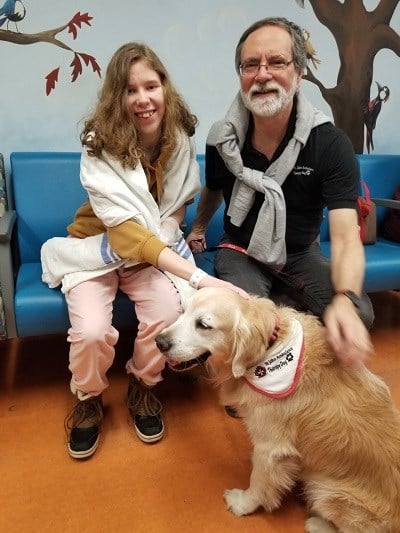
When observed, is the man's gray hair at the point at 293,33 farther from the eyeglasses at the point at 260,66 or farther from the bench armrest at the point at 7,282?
the bench armrest at the point at 7,282

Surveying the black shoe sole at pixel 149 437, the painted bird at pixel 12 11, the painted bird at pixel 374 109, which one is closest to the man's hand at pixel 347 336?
the black shoe sole at pixel 149 437

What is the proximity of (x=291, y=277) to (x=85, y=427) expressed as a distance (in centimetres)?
104

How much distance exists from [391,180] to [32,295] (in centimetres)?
245

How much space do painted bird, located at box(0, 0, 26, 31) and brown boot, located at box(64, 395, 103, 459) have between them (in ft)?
6.39

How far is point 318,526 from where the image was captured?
124cm

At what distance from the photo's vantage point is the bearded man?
153 centimetres

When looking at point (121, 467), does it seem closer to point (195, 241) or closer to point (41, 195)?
point (195, 241)

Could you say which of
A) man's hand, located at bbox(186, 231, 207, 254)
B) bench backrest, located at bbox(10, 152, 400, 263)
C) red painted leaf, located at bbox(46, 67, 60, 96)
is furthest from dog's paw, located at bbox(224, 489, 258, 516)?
red painted leaf, located at bbox(46, 67, 60, 96)

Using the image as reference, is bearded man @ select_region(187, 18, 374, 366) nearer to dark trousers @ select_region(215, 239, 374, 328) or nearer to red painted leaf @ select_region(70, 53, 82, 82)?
dark trousers @ select_region(215, 239, 374, 328)

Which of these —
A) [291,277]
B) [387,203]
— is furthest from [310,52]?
[291,277]

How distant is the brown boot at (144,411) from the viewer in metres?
1.61

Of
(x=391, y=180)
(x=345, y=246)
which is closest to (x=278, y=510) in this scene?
(x=345, y=246)

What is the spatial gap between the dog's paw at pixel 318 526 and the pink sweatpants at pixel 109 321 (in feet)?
2.40

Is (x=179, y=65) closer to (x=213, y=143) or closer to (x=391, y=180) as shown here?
(x=213, y=143)
